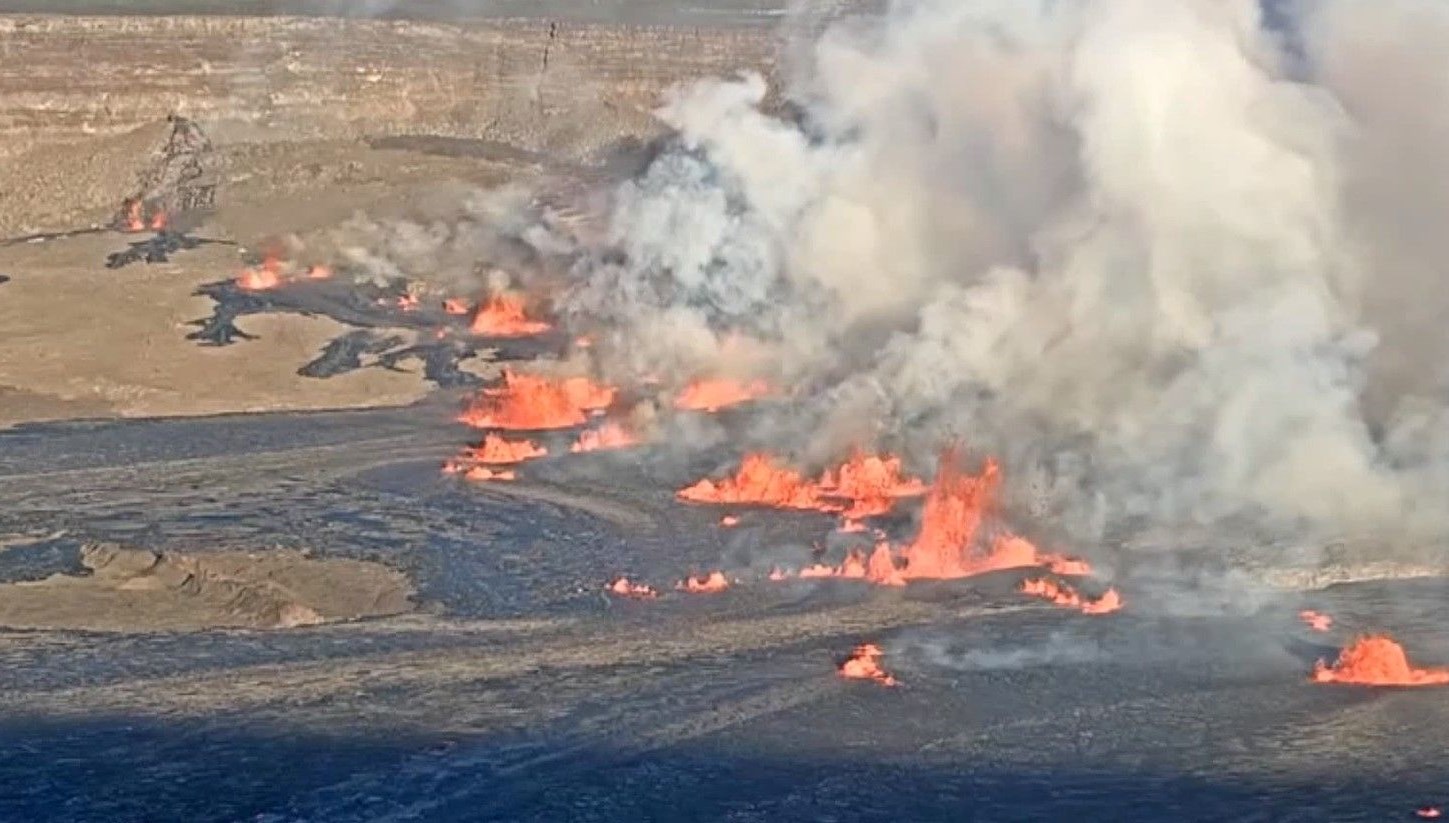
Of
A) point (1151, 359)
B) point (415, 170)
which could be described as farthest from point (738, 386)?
point (415, 170)

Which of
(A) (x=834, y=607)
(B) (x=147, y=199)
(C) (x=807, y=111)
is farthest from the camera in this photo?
(B) (x=147, y=199)

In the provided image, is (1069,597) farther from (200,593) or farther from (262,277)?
(262,277)

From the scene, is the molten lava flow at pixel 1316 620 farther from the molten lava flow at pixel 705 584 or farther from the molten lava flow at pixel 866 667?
the molten lava flow at pixel 705 584

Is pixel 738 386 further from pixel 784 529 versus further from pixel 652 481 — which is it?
pixel 784 529

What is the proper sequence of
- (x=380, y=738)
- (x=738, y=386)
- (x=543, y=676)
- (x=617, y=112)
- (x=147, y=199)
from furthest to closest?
(x=617, y=112), (x=147, y=199), (x=738, y=386), (x=543, y=676), (x=380, y=738)

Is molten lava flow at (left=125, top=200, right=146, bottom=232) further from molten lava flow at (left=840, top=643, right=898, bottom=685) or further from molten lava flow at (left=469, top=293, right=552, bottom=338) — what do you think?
molten lava flow at (left=840, top=643, right=898, bottom=685)

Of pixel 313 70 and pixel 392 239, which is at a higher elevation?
pixel 313 70
